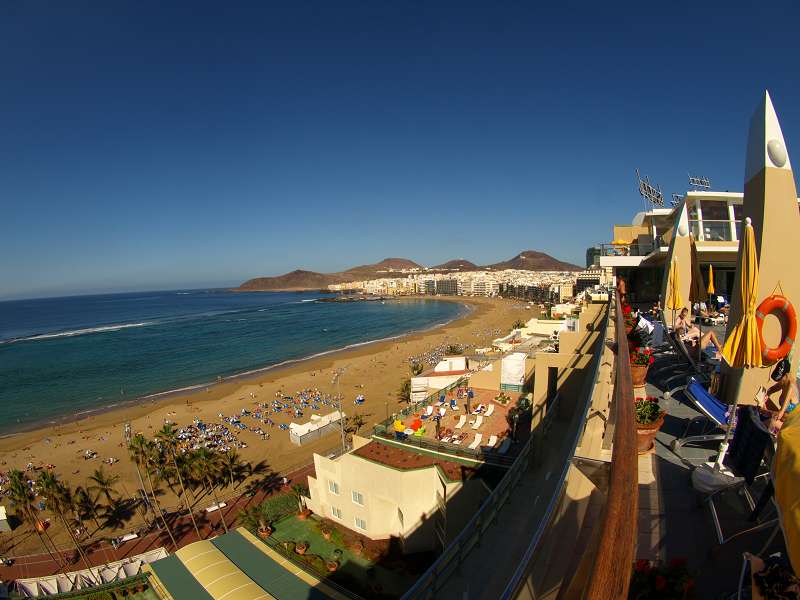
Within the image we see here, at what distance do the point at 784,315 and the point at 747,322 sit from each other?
1.10ft

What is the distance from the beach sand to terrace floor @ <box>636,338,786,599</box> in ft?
56.8

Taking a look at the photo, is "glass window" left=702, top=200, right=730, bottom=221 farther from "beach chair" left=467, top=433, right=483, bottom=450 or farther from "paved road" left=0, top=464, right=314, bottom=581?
"paved road" left=0, top=464, right=314, bottom=581

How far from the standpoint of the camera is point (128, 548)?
1384 centimetres

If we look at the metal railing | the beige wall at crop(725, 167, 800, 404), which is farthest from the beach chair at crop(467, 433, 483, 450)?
the beige wall at crop(725, 167, 800, 404)

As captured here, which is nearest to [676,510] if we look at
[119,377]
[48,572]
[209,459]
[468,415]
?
[468,415]

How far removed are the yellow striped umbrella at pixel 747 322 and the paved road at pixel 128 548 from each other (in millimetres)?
16129

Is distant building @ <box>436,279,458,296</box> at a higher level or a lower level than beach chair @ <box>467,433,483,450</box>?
higher

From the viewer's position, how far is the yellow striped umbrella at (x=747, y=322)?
3840 mm

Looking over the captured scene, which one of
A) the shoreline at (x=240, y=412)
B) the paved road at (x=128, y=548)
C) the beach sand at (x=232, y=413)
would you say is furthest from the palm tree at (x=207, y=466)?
the beach sand at (x=232, y=413)

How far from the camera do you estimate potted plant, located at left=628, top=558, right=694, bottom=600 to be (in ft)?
5.90

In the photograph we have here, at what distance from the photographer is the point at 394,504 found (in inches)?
387

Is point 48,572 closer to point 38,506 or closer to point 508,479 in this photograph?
point 38,506

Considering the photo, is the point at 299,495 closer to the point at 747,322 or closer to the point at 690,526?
the point at 690,526

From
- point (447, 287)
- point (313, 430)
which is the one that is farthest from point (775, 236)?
point (447, 287)
